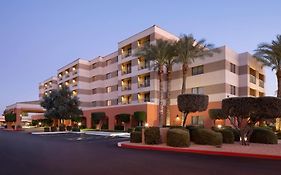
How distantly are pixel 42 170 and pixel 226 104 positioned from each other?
13.7 metres

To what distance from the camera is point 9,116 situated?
68125 millimetres

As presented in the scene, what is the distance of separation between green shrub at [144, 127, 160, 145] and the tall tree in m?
30.4

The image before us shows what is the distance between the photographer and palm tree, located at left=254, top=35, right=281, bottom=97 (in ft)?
116

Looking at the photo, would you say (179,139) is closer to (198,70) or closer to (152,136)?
(152,136)

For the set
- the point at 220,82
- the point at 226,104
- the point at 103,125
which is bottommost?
the point at 103,125

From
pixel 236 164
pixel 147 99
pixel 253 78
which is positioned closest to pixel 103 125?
pixel 147 99

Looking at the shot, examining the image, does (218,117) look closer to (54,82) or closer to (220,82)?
(220,82)

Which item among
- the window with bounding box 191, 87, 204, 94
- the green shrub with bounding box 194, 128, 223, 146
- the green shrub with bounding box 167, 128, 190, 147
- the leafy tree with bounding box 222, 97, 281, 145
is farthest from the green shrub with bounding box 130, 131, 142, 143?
the window with bounding box 191, 87, 204, 94

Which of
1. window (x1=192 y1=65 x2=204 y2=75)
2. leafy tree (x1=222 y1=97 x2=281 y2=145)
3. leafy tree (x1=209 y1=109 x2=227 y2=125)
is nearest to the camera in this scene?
leafy tree (x1=222 y1=97 x2=281 y2=145)

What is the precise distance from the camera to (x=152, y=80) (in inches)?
1779

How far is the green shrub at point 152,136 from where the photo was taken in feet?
65.8

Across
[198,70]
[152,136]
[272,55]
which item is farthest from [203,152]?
[198,70]

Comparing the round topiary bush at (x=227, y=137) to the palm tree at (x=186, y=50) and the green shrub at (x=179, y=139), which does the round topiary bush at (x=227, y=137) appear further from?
the palm tree at (x=186, y=50)

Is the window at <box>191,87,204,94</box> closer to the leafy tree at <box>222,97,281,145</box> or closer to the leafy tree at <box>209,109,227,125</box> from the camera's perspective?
the leafy tree at <box>209,109,227,125</box>
